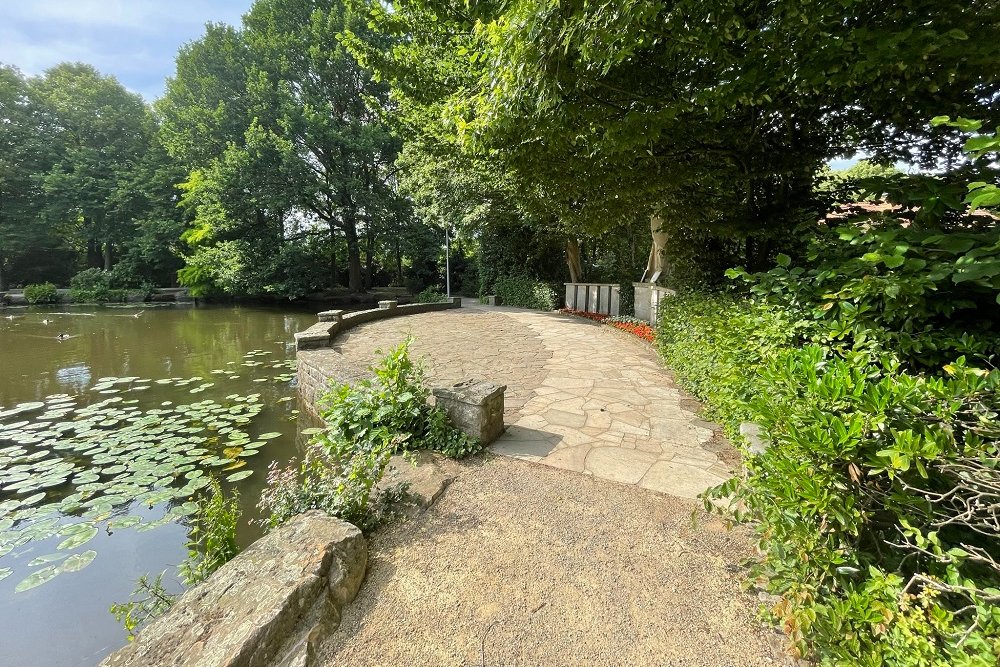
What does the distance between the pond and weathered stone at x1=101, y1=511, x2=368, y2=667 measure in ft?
4.08

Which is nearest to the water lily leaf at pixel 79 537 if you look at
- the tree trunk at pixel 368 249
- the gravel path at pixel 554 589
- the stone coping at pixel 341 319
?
the gravel path at pixel 554 589

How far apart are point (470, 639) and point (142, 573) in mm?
2572

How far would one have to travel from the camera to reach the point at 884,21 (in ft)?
11.3

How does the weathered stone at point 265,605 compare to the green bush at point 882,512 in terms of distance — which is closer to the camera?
the green bush at point 882,512

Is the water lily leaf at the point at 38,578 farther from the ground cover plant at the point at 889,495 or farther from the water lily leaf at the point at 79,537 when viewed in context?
the ground cover plant at the point at 889,495

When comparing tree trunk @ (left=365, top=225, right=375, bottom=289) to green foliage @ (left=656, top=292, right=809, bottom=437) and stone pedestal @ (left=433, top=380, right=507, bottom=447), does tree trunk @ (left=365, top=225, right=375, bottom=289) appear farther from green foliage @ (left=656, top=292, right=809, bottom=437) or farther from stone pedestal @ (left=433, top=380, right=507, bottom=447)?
stone pedestal @ (left=433, top=380, right=507, bottom=447)

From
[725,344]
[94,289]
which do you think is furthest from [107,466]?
[94,289]

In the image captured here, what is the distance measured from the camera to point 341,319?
9.55m

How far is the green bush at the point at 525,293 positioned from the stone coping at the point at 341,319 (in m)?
2.53

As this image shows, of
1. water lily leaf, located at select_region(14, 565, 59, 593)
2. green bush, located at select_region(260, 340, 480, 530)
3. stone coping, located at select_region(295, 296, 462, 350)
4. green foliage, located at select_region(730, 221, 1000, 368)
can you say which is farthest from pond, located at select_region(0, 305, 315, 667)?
green foliage, located at select_region(730, 221, 1000, 368)

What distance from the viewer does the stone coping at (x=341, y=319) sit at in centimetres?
695

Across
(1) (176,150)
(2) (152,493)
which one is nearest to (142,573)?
(2) (152,493)

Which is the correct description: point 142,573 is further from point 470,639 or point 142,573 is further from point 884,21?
point 884,21

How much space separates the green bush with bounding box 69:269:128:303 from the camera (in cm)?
2103
